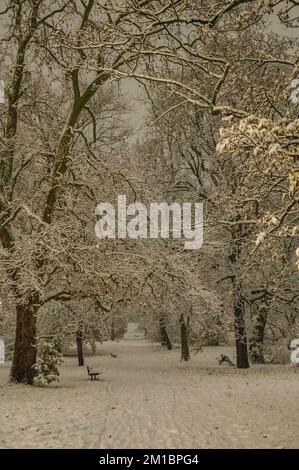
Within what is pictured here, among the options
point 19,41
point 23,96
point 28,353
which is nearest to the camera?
point 19,41

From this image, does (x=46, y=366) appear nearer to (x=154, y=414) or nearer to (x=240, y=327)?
(x=154, y=414)

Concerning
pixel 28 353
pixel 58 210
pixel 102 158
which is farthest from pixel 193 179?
pixel 28 353

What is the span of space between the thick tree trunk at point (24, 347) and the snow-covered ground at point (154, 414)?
868 millimetres

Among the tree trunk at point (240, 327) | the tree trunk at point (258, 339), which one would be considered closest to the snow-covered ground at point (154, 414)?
the tree trunk at point (240, 327)

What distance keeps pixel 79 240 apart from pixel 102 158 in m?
3.78

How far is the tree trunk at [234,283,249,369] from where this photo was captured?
21275 millimetres

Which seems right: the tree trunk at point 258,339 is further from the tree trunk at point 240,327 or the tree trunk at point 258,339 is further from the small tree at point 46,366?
the small tree at point 46,366

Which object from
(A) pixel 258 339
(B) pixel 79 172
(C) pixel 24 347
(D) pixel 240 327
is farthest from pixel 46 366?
(A) pixel 258 339

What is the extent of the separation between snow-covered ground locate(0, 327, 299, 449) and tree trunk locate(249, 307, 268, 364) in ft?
18.3

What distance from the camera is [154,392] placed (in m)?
14.7

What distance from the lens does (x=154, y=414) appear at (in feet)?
35.4

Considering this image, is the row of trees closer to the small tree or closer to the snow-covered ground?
the small tree
